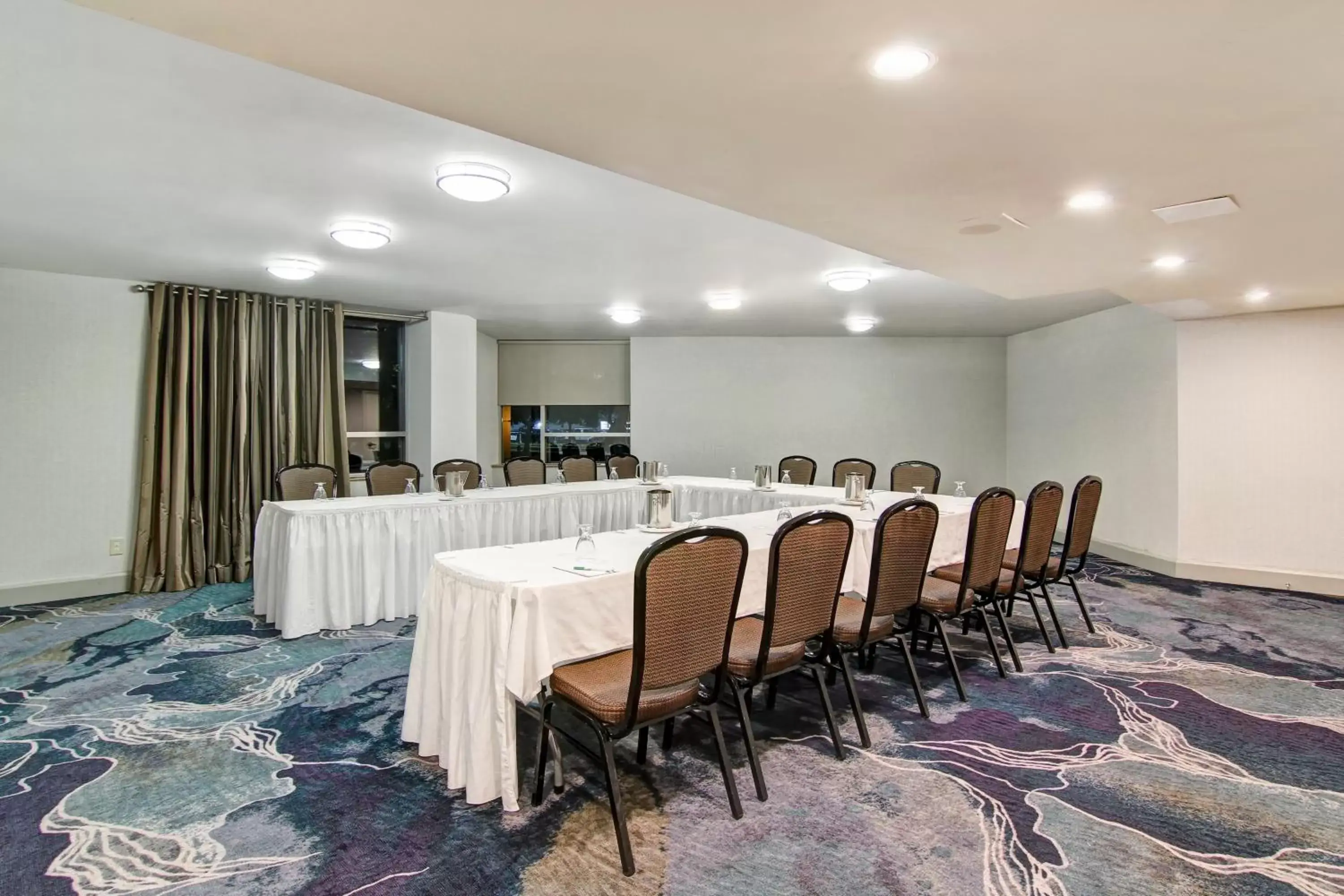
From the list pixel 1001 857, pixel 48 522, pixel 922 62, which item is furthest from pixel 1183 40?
pixel 48 522

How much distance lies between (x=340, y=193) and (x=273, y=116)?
0.82m

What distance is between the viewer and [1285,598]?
17.3ft

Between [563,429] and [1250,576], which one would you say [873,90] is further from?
A: [563,429]

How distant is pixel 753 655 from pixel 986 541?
1540 millimetres

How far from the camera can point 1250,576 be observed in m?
5.65

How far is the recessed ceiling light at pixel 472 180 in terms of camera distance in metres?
2.95

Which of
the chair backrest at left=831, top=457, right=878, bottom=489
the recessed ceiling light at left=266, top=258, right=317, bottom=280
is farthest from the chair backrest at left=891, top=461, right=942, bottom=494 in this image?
the recessed ceiling light at left=266, top=258, right=317, bottom=280

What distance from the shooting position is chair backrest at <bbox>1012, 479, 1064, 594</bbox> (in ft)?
12.1

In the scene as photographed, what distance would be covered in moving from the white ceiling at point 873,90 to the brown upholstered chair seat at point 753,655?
172 centimetres

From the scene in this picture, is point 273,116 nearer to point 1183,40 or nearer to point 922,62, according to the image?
point 922,62

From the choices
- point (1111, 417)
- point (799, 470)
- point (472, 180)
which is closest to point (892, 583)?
point (472, 180)

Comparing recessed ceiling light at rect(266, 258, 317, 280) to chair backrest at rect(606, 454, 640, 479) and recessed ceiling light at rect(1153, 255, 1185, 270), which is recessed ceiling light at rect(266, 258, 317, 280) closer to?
chair backrest at rect(606, 454, 640, 479)

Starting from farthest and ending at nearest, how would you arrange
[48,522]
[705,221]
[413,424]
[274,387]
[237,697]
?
[413,424], [274,387], [48,522], [705,221], [237,697]

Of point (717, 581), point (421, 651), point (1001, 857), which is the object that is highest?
point (717, 581)
